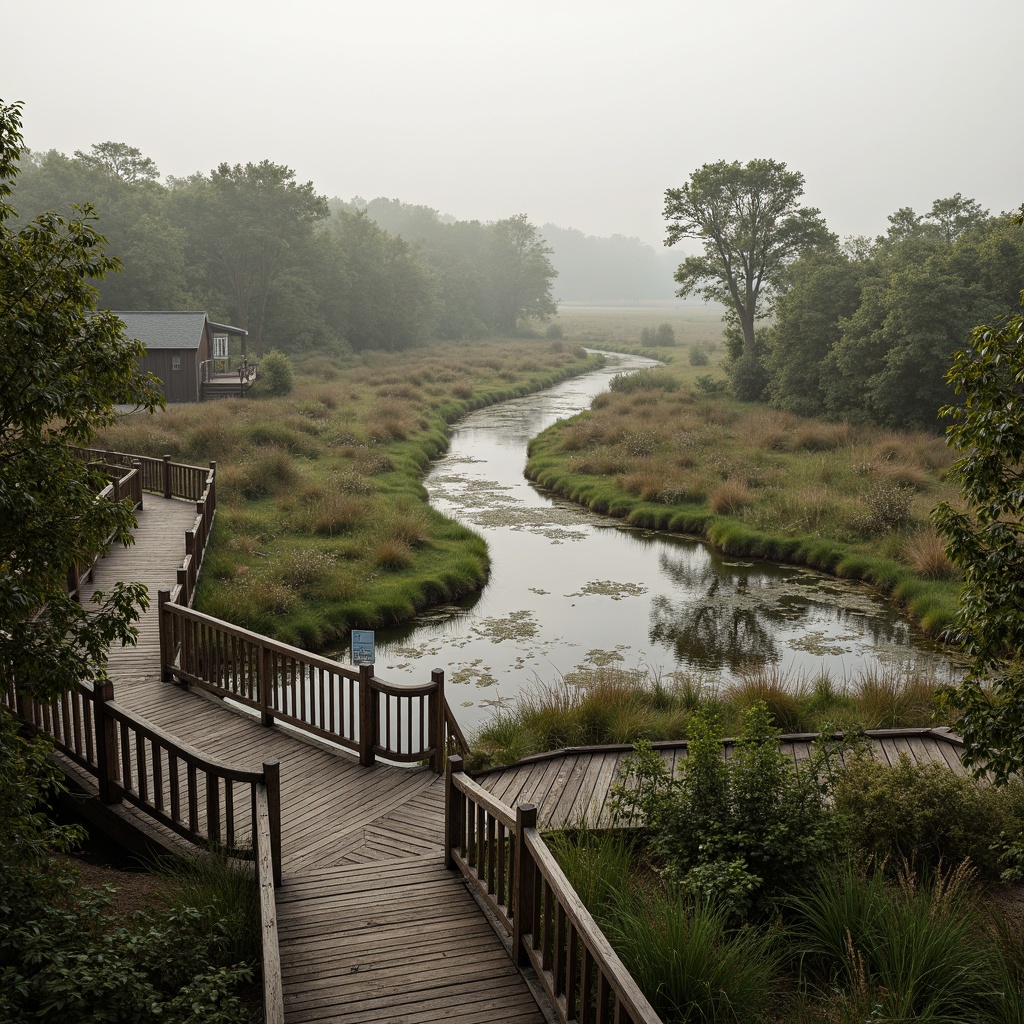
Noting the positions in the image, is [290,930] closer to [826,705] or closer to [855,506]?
[826,705]

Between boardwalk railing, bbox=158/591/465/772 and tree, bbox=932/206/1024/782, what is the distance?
5.15 metres

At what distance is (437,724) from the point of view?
374 inches

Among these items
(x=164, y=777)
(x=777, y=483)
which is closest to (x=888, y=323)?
(x=777, y=483)

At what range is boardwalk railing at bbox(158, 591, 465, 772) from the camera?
9.53 metres

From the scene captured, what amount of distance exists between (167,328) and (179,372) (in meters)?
2.57

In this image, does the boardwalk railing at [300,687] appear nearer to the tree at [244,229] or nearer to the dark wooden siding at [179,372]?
the dark wooden siding at [179,372]

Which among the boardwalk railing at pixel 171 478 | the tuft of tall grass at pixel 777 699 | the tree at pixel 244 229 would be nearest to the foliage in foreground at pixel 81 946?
the tuft of tall grass at pixel 777 699

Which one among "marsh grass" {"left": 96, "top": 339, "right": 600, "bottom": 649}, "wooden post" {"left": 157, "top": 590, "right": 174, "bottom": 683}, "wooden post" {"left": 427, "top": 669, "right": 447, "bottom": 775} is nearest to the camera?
"wooden post" {"left": 427, "top": 669, "right": 447, "bottom": 775}

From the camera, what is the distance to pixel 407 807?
8.99 m

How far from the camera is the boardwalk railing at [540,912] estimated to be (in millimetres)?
4723

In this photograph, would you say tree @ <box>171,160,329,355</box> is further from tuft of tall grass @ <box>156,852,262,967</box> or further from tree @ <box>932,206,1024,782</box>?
tree @ <box>932,206,1024,782</box>

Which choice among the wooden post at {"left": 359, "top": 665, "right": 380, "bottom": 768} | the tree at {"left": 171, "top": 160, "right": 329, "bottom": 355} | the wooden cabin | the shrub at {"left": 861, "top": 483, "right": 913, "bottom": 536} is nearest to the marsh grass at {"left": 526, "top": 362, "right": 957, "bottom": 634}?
the shrub at {"left": 861, "top": 483, "right": 913, "bottom": 536}

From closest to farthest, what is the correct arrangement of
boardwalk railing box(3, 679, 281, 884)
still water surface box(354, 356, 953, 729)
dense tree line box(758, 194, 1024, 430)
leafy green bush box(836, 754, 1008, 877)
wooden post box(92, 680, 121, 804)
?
boardwalk railing box(3, 679, 281, 884) < leafy green bush box(836, 754, 1008, 877) < wooden post box(92, 680, 121, 804) < still water surface box(354, 356, 953, 729) < dense tree line box(758, 194, 1024, 430)

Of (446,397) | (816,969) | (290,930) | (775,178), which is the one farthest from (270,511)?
(775,178)
